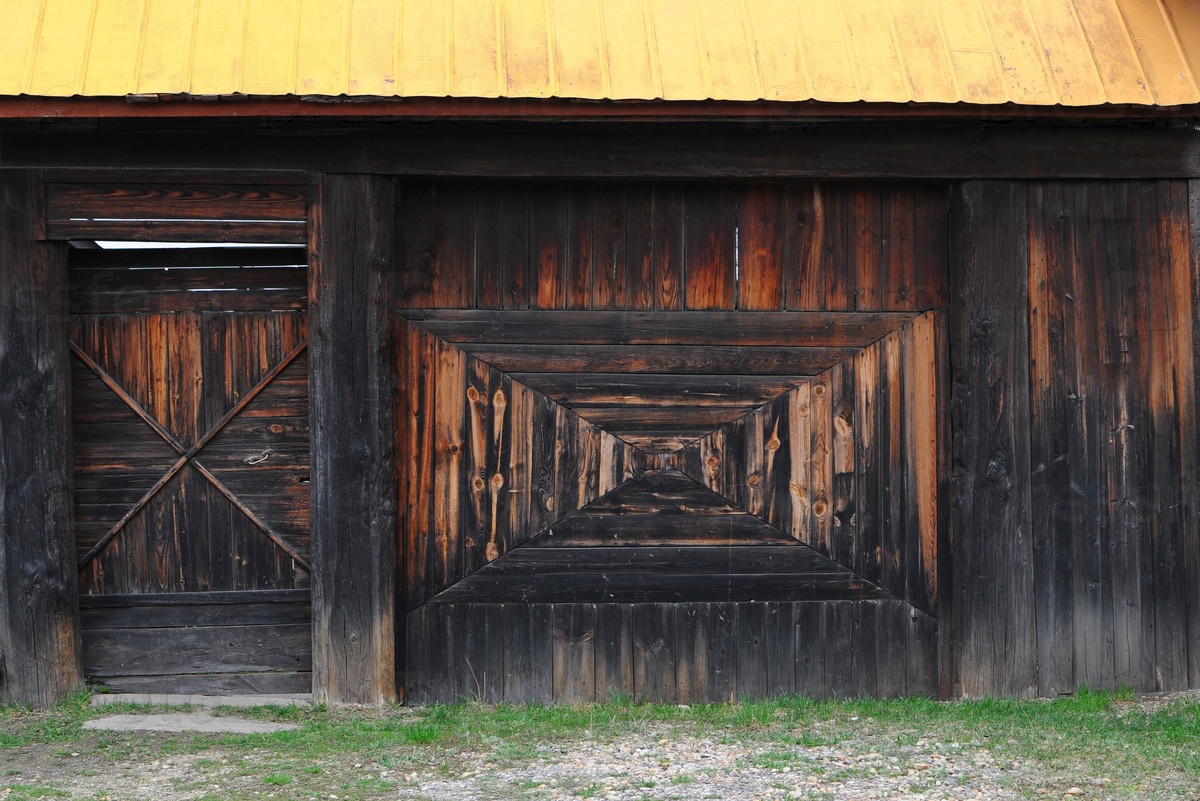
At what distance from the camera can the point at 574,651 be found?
5.97 m

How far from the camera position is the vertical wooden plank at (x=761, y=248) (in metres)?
6.09

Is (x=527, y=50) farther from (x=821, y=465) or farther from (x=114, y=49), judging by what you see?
(x=821, y=465)

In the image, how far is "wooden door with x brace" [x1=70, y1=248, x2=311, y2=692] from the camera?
5922 millimetres

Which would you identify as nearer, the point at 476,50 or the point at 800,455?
the point at 476,50

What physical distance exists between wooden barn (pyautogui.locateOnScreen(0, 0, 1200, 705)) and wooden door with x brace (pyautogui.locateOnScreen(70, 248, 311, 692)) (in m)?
0.02

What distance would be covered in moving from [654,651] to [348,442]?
6.65 feet

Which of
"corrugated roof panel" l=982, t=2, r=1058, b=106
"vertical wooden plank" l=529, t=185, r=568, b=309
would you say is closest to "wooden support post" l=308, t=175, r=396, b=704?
"vertical wooden plank" l=529, t=185, r=568, b=309

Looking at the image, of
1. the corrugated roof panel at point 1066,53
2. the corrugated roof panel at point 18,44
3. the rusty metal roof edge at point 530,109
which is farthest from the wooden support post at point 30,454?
the corrugated roof panel at point 1066,53

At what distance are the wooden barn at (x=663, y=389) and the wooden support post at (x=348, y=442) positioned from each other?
0.06ft

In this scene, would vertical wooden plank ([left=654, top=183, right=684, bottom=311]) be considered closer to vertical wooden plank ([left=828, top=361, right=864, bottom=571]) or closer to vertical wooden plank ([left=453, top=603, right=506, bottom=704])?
vertical wooden plank ([left=828, top=361, right=864, bottom=571])

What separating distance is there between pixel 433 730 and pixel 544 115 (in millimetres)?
3104

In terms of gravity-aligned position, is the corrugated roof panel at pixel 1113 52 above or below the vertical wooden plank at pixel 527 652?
above

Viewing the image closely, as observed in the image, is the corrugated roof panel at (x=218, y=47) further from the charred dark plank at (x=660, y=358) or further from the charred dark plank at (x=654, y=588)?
the charred dark plank at (x=654, y=588)

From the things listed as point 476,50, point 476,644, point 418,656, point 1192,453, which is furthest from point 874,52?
point 418,656
